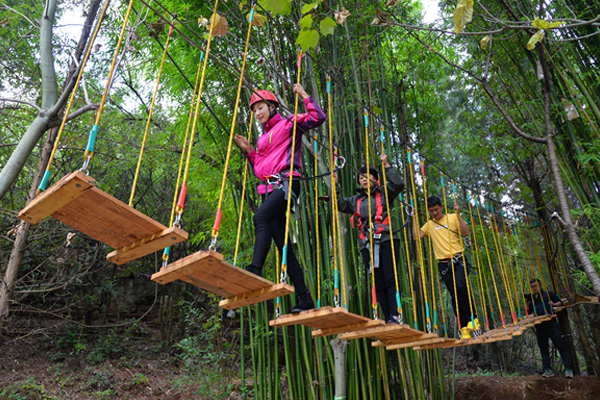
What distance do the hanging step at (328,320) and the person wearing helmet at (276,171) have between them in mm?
74

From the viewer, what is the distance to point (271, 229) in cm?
229

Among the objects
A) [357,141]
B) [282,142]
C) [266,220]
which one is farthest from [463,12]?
[357,141]

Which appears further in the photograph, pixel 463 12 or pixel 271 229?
pixel 271 229

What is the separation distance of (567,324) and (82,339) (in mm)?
6004

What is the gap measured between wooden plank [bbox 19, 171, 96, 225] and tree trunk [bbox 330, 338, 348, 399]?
236cm

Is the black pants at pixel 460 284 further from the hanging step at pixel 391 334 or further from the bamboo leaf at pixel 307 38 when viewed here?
the bamboo leaf at pixel 307 38

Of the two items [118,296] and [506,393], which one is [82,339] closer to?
[118,296]

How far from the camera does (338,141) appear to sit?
3.77 m

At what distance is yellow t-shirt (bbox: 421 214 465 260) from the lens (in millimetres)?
3686

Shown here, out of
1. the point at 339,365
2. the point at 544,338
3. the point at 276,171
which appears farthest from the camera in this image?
the point at 544,338

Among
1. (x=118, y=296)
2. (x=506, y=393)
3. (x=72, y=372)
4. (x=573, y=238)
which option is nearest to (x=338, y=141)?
(x=573, y=238)

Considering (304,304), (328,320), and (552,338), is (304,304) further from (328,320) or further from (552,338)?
(552,338)

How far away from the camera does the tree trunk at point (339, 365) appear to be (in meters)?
3.25

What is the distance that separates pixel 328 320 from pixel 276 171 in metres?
0.75
